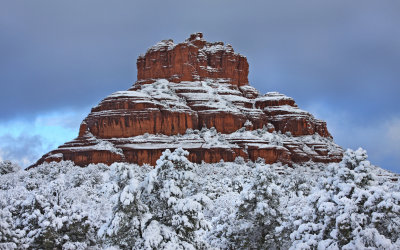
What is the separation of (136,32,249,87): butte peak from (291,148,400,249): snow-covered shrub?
127 m

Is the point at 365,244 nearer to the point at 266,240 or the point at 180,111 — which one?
the point at 266,240

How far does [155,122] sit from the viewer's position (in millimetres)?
121000

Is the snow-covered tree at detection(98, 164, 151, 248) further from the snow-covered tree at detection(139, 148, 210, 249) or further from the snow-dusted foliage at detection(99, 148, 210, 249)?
the snow-covered tree at detection(139, 148, 210, 249)

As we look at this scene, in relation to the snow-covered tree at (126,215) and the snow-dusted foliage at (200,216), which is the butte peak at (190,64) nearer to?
the snow-dusted foliage at (200,216)

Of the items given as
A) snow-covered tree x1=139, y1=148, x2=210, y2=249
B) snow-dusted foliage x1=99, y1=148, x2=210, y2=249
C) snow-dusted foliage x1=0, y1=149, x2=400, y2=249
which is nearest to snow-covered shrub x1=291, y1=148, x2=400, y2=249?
snow-dusted foliage x1=0, y1=149, x2=400, y2=249

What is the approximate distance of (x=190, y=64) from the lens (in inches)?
5994

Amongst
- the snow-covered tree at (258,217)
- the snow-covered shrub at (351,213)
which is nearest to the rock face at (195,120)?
the snow-covered tree at (258,217)

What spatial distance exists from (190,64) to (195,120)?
3078 centimetres

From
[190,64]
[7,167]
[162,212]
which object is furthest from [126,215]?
[190,64]

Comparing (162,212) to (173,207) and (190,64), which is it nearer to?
(173,207)

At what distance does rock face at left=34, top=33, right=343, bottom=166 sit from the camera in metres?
114

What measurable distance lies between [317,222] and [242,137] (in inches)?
4028

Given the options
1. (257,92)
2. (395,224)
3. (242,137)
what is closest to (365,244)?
(395,224)

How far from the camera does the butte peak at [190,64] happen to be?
5930 inches
